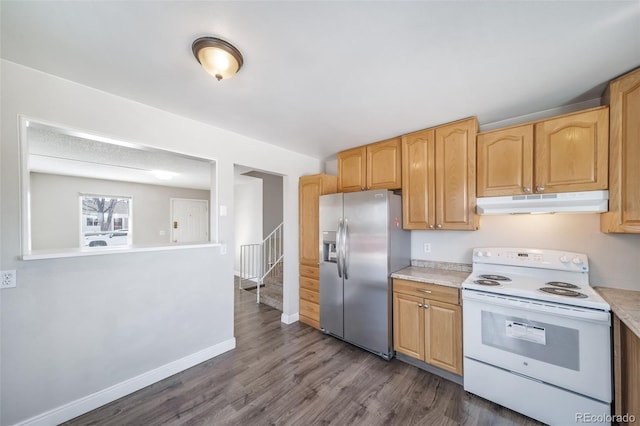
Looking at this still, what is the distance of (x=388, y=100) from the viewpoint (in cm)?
201

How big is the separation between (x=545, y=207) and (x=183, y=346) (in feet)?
11.6

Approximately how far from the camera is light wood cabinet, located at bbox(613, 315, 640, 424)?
1328mm

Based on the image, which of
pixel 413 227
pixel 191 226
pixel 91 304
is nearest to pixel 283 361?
pixel 91 304

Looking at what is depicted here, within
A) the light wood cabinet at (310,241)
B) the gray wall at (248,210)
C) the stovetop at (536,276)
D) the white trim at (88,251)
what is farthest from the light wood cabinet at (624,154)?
the gray wall at (248,210)

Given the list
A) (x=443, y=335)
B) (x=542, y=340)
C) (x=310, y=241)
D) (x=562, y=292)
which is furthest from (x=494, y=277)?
(x=310, y=241)

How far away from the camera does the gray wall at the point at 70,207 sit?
459 cm

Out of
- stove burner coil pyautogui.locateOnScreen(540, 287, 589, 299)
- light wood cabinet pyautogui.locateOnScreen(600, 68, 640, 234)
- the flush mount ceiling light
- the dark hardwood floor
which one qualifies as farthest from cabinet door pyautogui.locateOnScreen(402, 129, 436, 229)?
the flush mount ceiling light

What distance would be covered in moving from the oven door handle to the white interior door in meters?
6.13

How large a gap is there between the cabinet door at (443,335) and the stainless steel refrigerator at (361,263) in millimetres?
382

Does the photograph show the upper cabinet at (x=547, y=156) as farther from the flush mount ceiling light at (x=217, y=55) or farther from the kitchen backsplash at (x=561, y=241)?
the flush mount ceiling light at (x=217, y=55)

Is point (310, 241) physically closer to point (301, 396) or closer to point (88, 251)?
point (301, 396)

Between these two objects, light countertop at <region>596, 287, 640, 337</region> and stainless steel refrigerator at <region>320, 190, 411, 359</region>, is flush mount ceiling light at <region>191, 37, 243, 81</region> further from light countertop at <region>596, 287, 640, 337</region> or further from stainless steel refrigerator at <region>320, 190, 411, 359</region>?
light countertop at <region>596, 287, 640, 337</region>

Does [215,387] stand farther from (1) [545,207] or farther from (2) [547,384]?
(1) [545,207]

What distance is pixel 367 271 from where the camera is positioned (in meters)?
2.62
